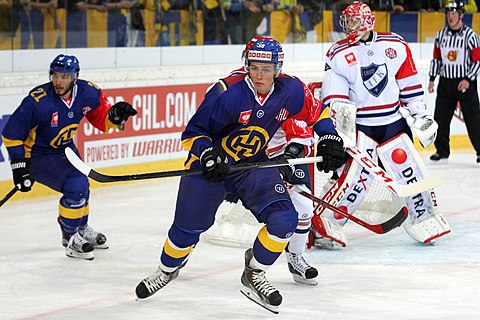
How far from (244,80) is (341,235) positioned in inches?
57.1

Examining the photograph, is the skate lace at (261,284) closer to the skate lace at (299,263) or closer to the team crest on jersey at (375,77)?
the skate lace at (299,263)

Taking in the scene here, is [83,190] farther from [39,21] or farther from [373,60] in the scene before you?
[39,21]

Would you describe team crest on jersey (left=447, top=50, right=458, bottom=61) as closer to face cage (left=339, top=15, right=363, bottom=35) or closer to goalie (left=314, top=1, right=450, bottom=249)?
goalie (left=314, top=1, right=450, bottom=249)

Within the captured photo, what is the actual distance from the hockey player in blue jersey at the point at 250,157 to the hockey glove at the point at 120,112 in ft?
3.51

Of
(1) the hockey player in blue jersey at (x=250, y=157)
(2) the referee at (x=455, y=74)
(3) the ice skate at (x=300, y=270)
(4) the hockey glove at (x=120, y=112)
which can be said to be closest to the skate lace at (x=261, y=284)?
(1) the hockey player in blue jersey at (x=250, y=157)

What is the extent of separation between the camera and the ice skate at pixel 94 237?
5.00 m

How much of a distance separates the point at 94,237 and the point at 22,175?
0.58 meters

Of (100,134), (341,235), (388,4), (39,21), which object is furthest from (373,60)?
(388,4)

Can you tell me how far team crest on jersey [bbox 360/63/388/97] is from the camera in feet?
16.2

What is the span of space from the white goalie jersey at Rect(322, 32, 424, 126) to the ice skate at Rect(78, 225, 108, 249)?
1.25 metres

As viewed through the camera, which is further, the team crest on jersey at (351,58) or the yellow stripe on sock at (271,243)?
the team crest on jersey at (351,58)

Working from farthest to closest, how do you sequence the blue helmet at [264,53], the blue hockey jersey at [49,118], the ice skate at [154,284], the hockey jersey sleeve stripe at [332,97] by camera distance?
the hockey jersey sleeve stripe at [332,97] < the blue hockey jersey at [49,118] < the ice skate at [154,284] < the blue helmet at [264,53]

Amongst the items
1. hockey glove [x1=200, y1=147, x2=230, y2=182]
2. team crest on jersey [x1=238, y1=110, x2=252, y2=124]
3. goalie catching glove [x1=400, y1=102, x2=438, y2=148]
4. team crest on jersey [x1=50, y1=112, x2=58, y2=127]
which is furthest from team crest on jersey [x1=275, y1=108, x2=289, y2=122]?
team crest on jersey [x1=50, y1=112, x2=58, y2=127]

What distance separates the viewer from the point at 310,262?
15.4ft
